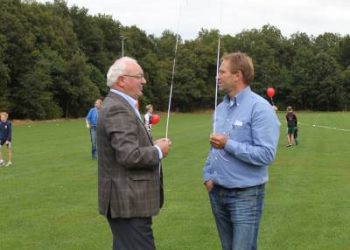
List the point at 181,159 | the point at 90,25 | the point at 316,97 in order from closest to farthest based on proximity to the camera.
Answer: the point at 181,159
the point at 90,25
the point at 316,97

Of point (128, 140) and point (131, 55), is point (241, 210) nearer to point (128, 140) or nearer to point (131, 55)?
point (128, 140)

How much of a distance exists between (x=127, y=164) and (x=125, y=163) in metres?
0.02

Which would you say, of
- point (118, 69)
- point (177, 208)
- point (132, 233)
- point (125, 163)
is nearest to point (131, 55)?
point (177, 208)

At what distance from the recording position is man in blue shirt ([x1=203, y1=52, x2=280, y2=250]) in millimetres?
4500

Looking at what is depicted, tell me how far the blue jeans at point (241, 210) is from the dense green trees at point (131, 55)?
5276 cm

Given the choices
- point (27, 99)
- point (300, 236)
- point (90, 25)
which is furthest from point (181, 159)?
point (90, 25)

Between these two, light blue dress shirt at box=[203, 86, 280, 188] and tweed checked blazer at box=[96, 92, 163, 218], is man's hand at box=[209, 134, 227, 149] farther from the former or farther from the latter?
tweed checked blazer at box=[96, 92, 163, 218]

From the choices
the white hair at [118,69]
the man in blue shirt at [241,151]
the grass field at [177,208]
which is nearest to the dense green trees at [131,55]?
the grass field at [177,208]

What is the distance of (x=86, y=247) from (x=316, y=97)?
93537 mm

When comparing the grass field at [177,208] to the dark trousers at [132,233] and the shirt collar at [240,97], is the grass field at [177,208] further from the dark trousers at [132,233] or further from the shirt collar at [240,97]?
the shirt collar at [240,97]

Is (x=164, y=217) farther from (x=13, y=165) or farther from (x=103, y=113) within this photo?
(x=13, y=165)

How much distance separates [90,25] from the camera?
80.6 meters

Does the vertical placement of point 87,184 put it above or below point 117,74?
below

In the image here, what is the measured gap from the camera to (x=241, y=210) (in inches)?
181
